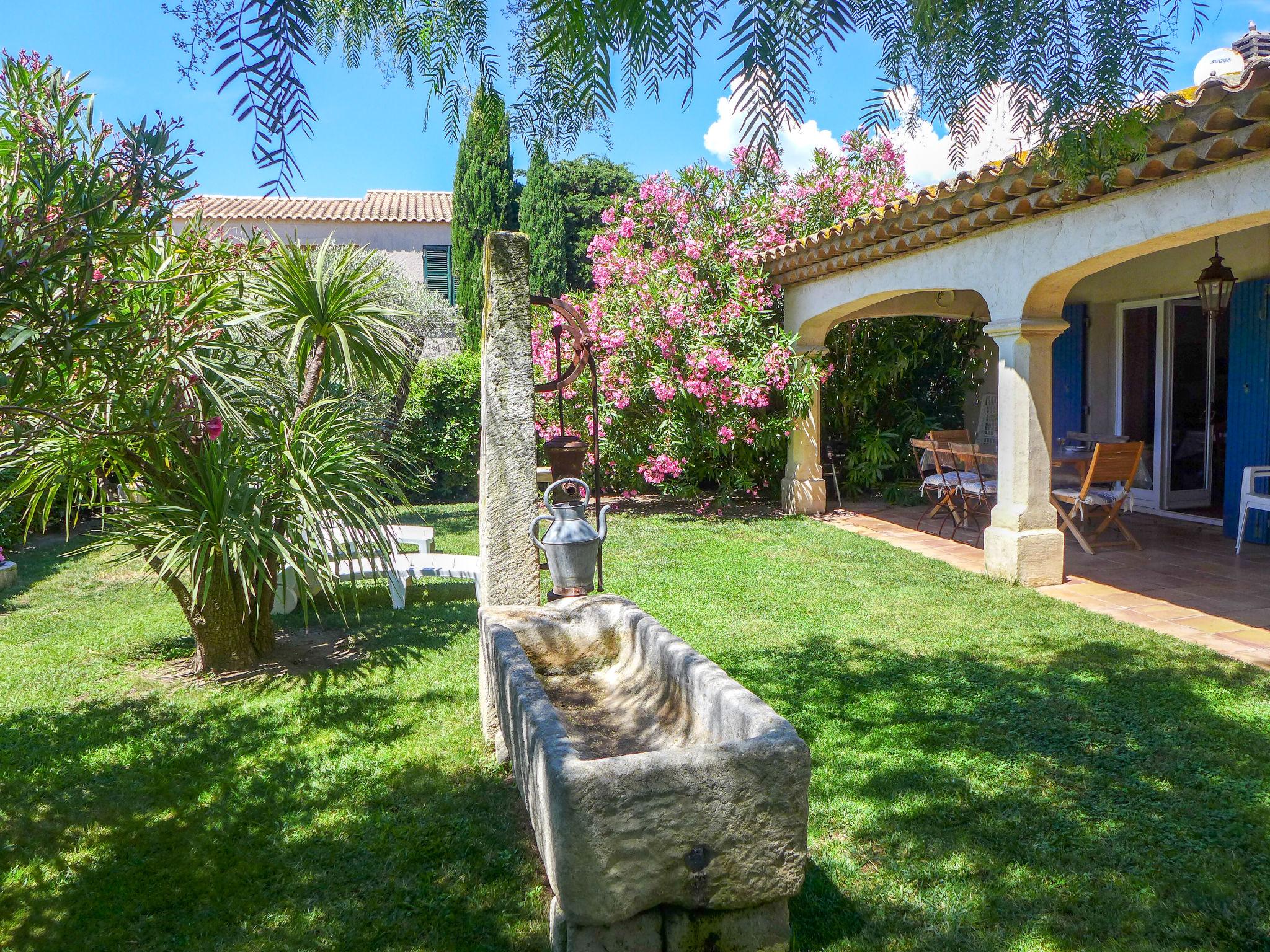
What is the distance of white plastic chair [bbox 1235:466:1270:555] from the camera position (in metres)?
7.30

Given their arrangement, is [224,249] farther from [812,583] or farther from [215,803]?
[812,583]

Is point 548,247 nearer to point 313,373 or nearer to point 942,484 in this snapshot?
point 942,484

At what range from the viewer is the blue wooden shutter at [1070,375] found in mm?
10148

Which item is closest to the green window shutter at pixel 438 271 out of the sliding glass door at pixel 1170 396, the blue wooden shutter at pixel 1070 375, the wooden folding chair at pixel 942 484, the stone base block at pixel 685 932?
the wooden folding chair at pixel 942 484

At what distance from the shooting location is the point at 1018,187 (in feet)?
19.8

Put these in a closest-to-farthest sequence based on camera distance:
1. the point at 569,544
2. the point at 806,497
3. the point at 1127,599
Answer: the point at 569,544 < the point at 1127,599 < the point at 806,497

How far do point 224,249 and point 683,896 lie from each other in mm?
4424

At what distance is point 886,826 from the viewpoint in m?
3.25

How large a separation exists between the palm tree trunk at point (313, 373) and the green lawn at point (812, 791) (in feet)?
5.46

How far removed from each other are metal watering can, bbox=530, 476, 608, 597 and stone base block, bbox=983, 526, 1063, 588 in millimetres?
4009

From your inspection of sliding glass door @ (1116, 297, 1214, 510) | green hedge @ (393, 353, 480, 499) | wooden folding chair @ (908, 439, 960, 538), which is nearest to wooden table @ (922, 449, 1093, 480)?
wooden folding chair @ (908, 439, 960, 538)

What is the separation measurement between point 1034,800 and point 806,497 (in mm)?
7296

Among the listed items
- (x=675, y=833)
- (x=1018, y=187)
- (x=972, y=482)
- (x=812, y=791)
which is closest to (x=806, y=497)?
(x=972, y=482)

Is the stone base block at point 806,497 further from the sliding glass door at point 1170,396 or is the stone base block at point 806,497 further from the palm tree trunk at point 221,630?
the palm tree trunk at point 221,630
